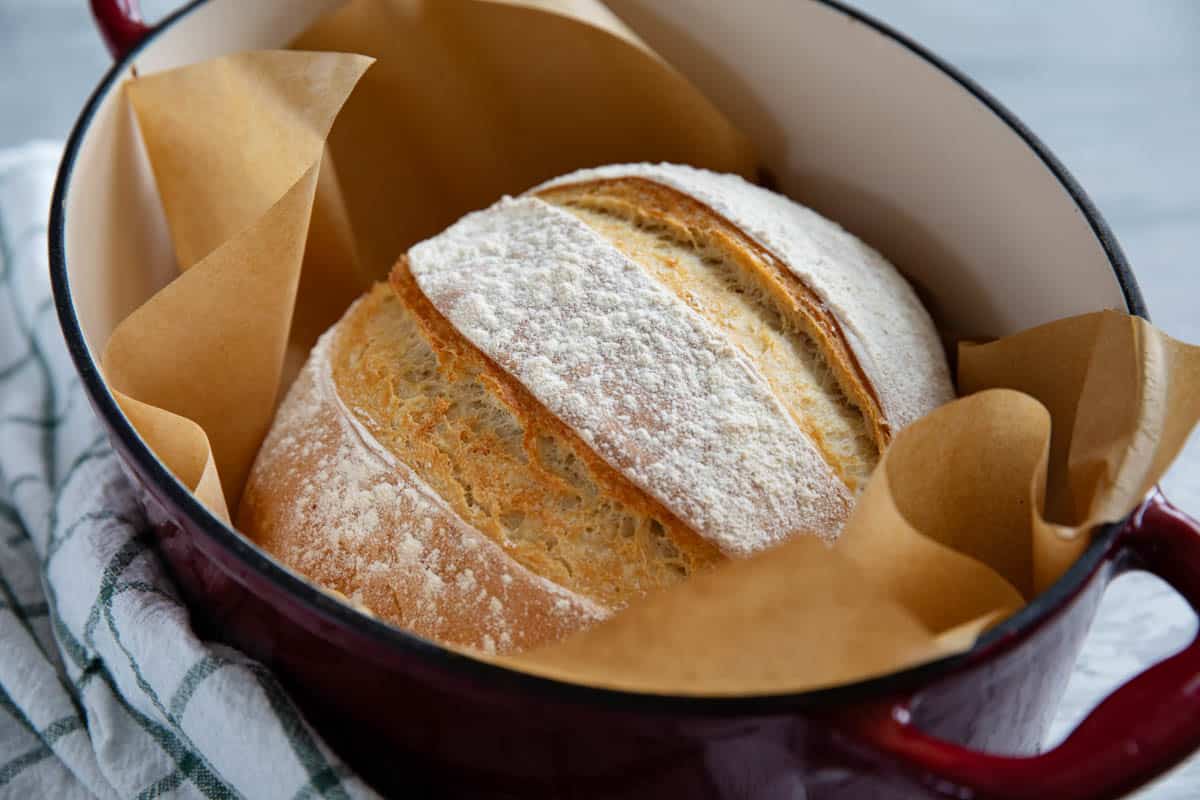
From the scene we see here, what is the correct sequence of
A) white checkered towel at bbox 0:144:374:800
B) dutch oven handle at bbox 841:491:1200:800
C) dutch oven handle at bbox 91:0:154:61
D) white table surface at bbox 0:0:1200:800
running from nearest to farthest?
1. dutch oven handle at bbox 841:491:1200:800
2. white checkered towel at bbox 0:144:374:800
3. dutch oven handle at bbox 91:0:154:61
4. white table surface at bbox 0:0:1200:800

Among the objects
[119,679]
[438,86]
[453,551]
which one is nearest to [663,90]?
[438,86]

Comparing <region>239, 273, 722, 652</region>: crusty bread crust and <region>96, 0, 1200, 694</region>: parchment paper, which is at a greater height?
<region>96, 0, 1200, 694</region>: parchment paper

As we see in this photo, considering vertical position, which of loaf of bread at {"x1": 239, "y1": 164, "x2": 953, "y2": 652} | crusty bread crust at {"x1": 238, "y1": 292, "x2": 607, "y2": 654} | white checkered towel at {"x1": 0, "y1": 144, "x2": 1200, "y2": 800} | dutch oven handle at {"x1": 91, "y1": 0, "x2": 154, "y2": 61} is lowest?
white checkered towel at {"x1": 0, "y1": 144, "x2": 1200, "y2": 800}

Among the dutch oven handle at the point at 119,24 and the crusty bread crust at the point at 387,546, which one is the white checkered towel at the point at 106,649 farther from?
the dutch oven handle at the point at 119,24

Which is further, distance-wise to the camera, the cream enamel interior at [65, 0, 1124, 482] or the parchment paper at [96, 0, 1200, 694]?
the cream enamel interior at [65, 0, 1124, 482]

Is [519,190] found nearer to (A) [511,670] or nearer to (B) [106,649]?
(B) [106,649]

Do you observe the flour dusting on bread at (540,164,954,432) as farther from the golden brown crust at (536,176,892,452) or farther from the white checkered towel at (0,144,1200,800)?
the white checkered towel at (0,144,1200,800)

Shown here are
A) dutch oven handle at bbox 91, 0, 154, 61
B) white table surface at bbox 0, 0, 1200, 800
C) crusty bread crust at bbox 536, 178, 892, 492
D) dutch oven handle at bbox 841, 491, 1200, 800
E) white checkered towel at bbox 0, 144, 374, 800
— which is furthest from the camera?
white table surface at bbox 0, 0, 1200, 800

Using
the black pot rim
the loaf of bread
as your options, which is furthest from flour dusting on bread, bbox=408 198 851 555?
the black pot rim

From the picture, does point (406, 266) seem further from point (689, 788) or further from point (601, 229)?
point (689, 788)
